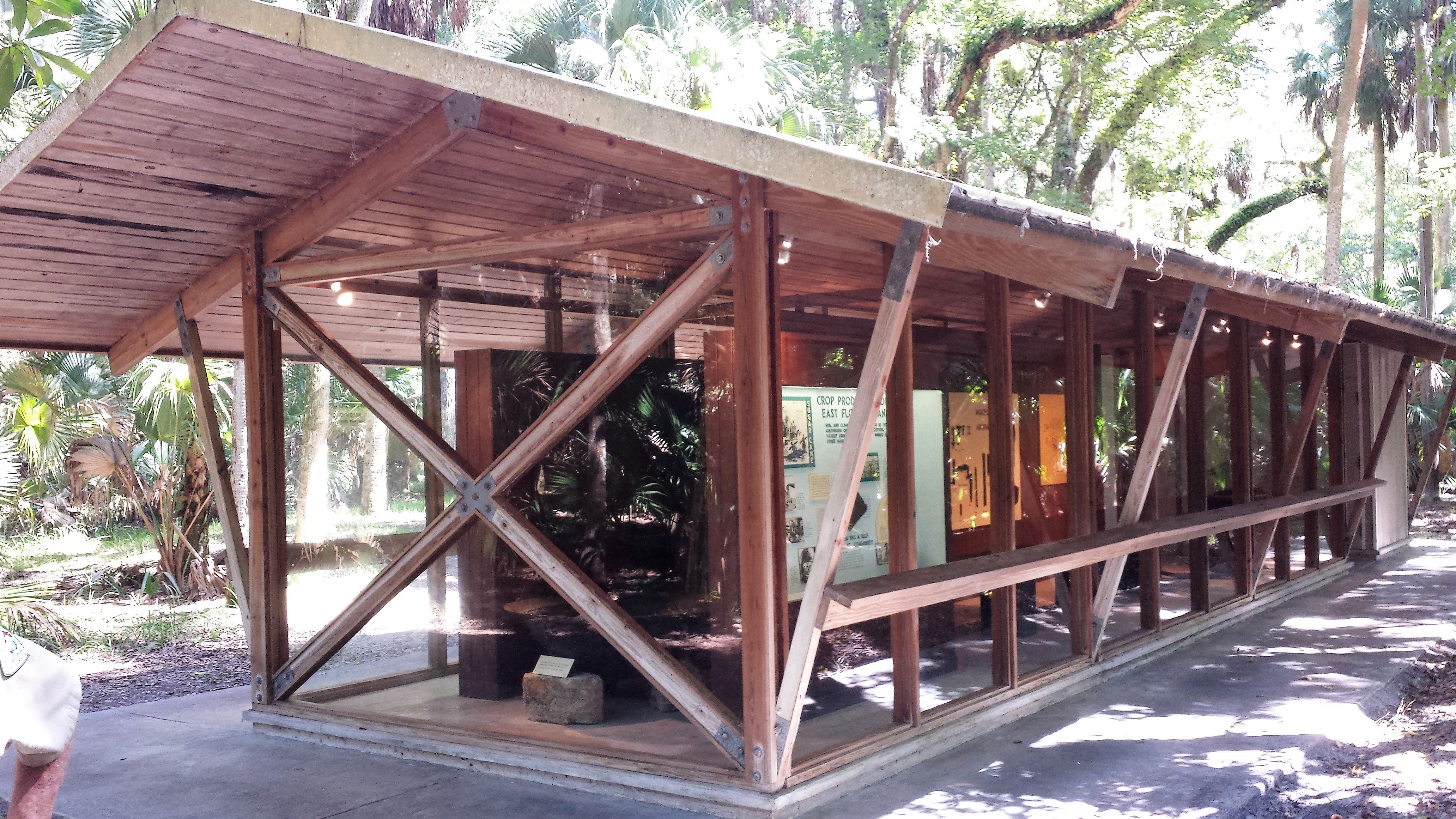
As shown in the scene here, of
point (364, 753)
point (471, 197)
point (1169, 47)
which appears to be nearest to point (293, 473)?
point (364, 753)

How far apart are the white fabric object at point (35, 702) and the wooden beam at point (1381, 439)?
39.2 ft

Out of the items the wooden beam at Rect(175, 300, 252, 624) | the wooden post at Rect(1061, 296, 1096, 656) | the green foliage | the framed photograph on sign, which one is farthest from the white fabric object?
the wooden post at Rect(1061, 296, 1096, 656)

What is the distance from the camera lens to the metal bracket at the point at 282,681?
625 centimetres

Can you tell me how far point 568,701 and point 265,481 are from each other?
2.25 m

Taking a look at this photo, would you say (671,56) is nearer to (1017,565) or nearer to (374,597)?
(374,597)

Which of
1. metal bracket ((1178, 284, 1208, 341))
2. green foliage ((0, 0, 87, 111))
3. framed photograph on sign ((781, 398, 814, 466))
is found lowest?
framed photograph on sign ((781, 398, 814, 466))

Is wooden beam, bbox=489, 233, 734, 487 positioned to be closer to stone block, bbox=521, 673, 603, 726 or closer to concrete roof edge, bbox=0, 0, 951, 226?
concrete roof edge, bbox=0, 0, 951, 226

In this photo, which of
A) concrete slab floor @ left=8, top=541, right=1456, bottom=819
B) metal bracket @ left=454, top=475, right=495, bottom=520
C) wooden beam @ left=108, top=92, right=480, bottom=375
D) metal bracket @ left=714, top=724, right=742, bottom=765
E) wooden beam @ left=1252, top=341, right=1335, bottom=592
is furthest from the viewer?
wooden beam @ left=1252, top=341, right=1335, bottom=592

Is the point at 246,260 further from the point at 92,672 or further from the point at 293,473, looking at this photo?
the point at 92,672

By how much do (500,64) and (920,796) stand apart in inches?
133

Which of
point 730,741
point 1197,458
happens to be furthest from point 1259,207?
point 730,741

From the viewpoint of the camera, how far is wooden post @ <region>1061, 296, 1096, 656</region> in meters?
6.79

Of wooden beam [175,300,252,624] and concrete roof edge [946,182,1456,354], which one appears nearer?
concrete roof edge [946,182,1456,354]

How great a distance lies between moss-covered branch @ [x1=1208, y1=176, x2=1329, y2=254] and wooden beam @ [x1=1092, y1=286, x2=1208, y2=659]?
15925mm
